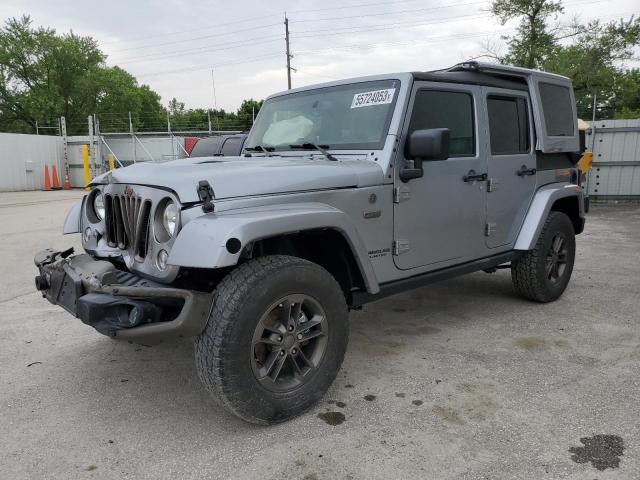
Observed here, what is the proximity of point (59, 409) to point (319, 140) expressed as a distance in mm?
2334

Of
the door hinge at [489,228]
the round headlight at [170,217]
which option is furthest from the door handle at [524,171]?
the round headlight at [170,217]

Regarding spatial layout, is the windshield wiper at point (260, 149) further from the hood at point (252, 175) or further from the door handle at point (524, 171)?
the door handle at point (524, 171)

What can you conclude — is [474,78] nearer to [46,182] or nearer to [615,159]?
[615,159]

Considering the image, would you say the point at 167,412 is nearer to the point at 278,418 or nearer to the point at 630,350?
the point at 278,418

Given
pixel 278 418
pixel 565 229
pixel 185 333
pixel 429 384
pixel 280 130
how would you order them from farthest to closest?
pixel 565 229
pixel 280 130
pixel 429 384
pixel 278 418
pixel 185 333

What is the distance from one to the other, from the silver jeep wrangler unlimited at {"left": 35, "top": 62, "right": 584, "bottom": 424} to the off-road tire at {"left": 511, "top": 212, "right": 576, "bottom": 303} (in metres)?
0.02

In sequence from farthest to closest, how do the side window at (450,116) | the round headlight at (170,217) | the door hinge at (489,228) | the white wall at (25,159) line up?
the white wall at (25,159) < the door hinge at (489,228) < the side window at (450,116) < the round headlight at (170,217)

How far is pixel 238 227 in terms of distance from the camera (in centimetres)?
234

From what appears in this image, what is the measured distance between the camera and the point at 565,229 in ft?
15.9

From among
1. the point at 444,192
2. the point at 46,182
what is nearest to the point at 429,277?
the point at 444,192

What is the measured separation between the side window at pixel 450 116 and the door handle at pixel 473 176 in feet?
0.46

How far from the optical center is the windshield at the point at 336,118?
3.37 m

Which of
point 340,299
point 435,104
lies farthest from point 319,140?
point 340,299

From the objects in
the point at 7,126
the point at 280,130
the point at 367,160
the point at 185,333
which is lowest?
the point at 185,333
